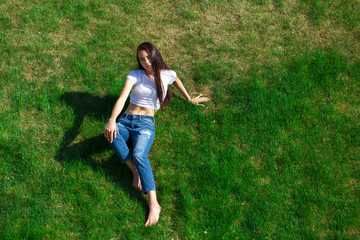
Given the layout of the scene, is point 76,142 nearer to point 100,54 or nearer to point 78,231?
point 78,231

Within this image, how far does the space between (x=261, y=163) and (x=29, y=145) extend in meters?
3.51

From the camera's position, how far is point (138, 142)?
4.90m

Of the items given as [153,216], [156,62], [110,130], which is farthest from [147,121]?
[153,216]

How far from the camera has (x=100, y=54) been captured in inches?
251

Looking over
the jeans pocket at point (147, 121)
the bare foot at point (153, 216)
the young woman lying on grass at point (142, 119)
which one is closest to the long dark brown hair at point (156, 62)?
the young woman lying on grass at point (142, 119)

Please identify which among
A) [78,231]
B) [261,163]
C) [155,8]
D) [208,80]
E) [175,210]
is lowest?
[78,231]

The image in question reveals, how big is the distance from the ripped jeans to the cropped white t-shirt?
0.23 meters

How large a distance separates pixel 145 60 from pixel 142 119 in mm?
850

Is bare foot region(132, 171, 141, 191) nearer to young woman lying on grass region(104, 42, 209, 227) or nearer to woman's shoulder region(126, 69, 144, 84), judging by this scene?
young woman lying on grass region(104, 42, 209, 227)

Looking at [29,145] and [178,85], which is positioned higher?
[178,85]

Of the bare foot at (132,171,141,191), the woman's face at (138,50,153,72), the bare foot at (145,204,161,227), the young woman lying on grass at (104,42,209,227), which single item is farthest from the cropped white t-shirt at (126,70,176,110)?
the bare foot at (145,204,161,227)

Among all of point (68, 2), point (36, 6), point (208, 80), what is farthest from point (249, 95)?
point (36, 6)

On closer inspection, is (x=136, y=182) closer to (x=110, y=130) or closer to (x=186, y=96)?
(x=110, y=130)

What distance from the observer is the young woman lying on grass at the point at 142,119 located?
15.5 ft
